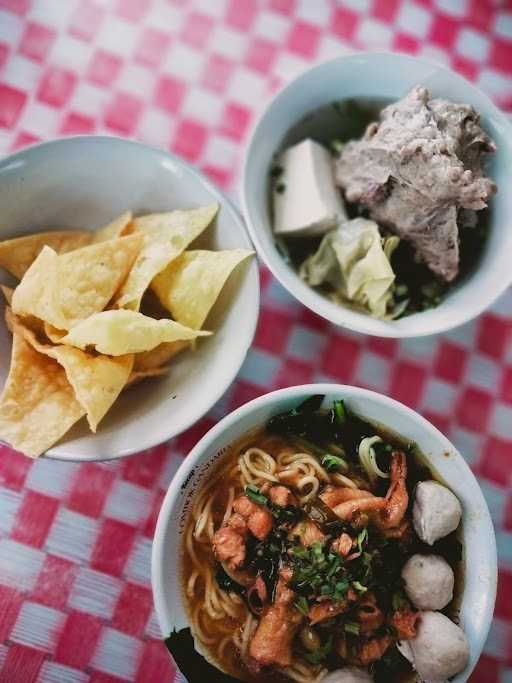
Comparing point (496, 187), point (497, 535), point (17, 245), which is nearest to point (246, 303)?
point (17, 245)

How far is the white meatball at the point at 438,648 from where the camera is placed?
150 centimetres

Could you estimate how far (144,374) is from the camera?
5.54ft

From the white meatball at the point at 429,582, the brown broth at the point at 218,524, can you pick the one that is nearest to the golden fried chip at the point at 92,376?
the brown broth at the point at 218,524

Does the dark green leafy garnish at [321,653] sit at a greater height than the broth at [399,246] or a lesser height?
lesser

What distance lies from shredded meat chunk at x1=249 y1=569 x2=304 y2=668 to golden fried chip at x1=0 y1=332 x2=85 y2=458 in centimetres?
60

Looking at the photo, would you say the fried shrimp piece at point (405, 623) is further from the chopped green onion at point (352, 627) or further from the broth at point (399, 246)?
the broth at point (399, 246)

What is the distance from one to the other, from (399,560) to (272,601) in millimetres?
307

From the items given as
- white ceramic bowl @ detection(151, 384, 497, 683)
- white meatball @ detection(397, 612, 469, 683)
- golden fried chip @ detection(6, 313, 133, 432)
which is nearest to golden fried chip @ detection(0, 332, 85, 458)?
golden fried chip @ detection(6, 313, 133, 432)

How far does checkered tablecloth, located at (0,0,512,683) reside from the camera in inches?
69.9

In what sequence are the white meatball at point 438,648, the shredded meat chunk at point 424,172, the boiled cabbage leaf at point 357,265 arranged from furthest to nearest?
the boiled cabbage leaf at point 357,265 → the shredded meat chunk at point 424,172 → the white meatball at point 438,648

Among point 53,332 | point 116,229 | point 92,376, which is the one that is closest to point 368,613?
point 92,376

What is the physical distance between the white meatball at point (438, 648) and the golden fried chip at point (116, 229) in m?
1.14

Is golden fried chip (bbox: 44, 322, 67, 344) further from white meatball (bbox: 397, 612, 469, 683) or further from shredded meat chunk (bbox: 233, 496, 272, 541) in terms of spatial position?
white meatball (bbox: 397, 612, 469, 683)

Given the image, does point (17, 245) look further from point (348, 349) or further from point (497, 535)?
point (497, 535)
